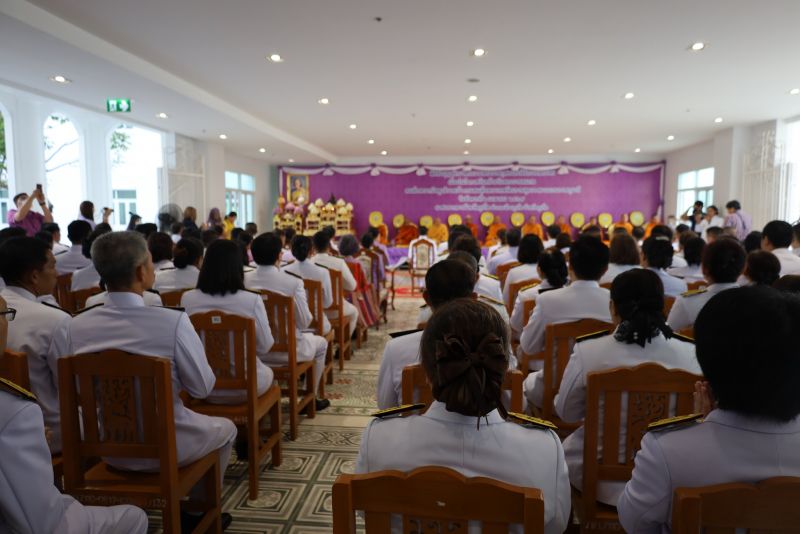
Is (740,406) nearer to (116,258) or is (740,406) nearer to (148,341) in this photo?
(148,341)

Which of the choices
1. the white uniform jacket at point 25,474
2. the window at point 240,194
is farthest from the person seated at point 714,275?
the window at point 240,194

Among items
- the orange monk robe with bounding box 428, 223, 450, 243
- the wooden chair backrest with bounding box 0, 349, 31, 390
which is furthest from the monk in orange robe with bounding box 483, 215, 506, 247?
the wooden chair backrest with bounding box 0, 349, 31, 390

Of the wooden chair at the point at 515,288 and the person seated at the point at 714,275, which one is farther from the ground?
the person seated at the point at 714,275

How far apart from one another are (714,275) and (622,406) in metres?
1.44

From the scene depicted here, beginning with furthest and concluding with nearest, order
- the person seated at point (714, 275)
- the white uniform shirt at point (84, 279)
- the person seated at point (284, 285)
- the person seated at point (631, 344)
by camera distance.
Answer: the white uniform shirt at point (84, 279)
the person seated at point (284, 285)
the person seated at point (714, 275)
the person seated at point (631, 344)

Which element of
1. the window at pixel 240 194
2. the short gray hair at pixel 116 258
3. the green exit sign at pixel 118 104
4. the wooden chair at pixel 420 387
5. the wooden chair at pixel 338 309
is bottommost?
the wooden chair at pixel 338 309

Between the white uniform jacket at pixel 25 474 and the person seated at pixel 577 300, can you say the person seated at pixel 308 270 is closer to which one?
the person seated at pixel 577 300

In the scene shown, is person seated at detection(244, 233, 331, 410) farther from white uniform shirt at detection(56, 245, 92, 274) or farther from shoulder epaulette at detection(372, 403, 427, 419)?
shoulder epaulette at detection(372, 403, 427, 419)

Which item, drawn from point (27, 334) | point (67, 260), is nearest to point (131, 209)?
point (67, 260)

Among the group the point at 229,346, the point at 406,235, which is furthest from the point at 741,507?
the point at 406,235

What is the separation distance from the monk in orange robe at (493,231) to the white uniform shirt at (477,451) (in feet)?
42.1

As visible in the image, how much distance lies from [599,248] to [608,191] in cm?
1286

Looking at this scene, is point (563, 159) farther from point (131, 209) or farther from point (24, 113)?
point (24, 113)

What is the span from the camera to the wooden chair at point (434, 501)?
33.3 inches
